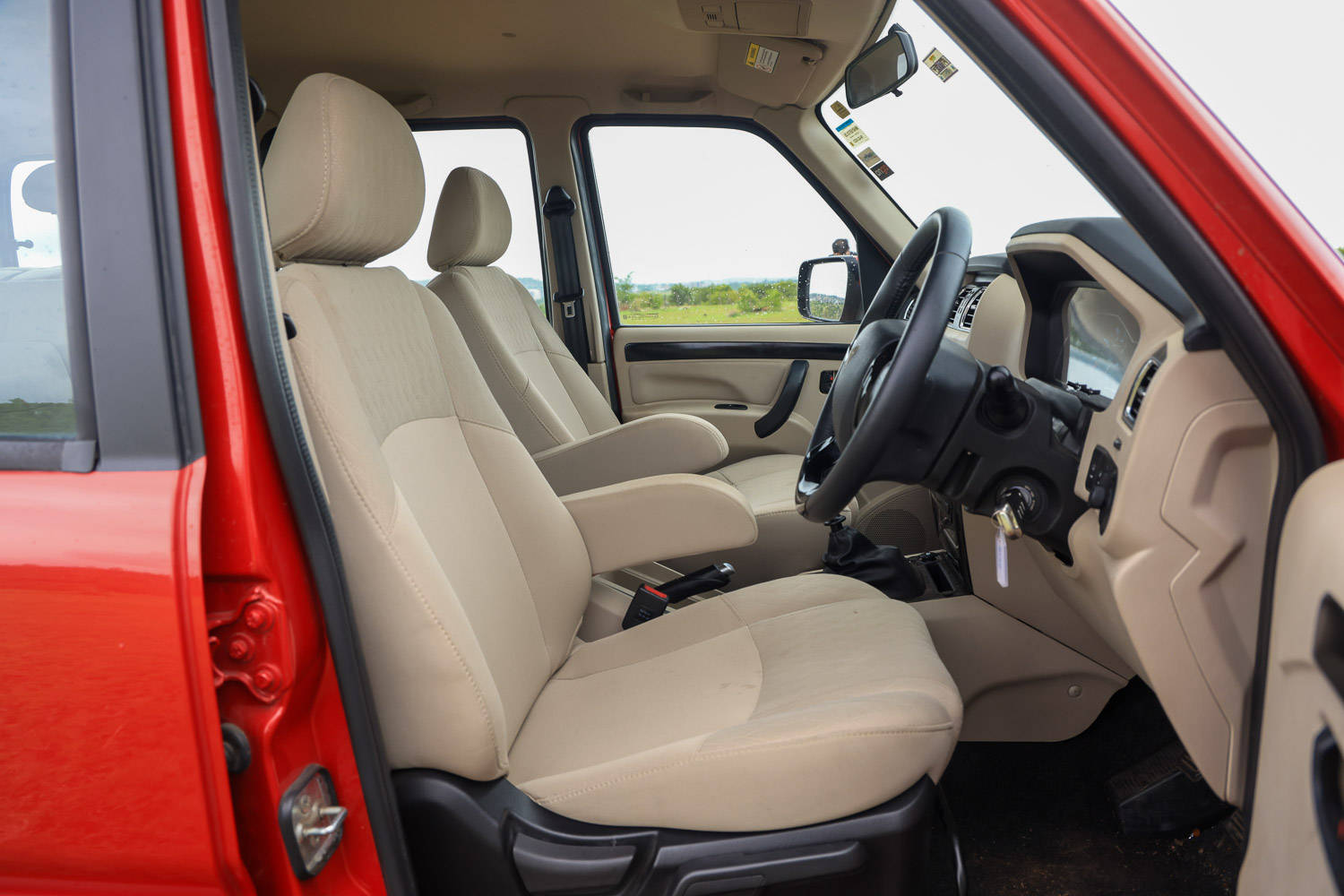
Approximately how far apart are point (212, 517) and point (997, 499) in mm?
861

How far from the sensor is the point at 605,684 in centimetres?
138

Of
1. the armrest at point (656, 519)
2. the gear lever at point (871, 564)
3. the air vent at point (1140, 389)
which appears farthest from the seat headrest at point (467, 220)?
the air vent at point (1140, 389)

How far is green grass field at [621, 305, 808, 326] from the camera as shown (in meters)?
3.12

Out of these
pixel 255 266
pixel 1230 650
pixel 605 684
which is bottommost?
pixel 605 684

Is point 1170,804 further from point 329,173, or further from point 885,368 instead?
point 329,173

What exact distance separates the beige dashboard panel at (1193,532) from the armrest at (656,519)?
2.58 ft

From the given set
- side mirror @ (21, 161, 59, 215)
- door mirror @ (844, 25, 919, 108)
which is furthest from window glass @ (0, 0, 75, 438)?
door mirror @ (844, 25, 919, 108)

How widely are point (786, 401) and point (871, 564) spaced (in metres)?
1.38

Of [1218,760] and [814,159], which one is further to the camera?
[814,159]

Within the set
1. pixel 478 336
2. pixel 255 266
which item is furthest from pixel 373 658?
pixel 478 336

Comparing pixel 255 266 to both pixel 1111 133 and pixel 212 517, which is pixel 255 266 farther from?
pixel 1111 133

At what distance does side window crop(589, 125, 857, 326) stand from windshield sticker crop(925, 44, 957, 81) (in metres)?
0.69

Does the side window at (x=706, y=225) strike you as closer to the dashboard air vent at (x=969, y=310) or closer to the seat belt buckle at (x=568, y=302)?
the seat belt buckle at (x=568, y=302)

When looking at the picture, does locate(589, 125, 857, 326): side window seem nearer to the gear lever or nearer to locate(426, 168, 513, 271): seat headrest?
locate(426, 168, 513, 271): seat headrest
